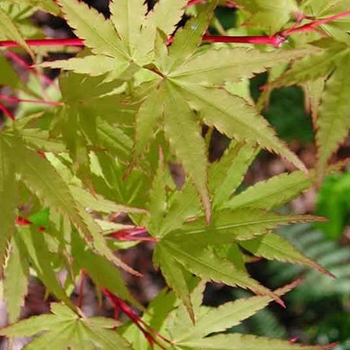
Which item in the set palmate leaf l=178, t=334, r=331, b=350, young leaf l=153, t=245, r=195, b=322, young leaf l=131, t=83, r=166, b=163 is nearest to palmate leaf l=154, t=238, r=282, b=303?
young leaf l=153, t=245, r=195, b=322

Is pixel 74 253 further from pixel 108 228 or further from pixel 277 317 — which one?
pixel 277 317

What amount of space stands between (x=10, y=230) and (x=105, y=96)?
217 millimetres

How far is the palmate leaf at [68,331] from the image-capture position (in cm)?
101

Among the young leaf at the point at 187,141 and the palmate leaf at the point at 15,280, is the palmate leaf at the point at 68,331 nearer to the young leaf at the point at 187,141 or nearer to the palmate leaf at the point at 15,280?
the palmate leaf at the point at 15,280

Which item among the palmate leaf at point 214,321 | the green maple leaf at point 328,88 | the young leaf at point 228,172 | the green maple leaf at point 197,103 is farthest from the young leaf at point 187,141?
the palmate leaf at point 214,321

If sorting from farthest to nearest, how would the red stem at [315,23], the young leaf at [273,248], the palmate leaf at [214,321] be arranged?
1. the palmate leaf at [214,321]
2. the young leaf at [273,248]
3. the red stem at [315,23]

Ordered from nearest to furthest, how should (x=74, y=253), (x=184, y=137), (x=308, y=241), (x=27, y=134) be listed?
(x=184, y=137)
(x=27, y=134)
(x=74, y=253)
(x=308, y=241)

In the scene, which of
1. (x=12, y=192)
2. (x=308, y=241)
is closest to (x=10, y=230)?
(x=12, y=192)

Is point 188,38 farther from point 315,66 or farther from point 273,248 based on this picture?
point 273,248

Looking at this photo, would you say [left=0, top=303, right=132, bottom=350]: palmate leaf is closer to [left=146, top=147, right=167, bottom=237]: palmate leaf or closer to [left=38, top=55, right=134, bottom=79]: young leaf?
[left=146, top=147, right=167, bottom=237]: palmate leaf

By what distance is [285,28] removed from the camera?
3.18ft

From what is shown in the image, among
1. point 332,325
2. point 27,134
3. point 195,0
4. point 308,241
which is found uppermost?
point 195,0

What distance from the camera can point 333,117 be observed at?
84 centimetres

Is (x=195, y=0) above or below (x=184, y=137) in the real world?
above
